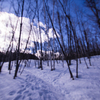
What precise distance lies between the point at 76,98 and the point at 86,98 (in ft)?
0.97

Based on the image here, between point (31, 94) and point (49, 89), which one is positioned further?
point (49, 89)

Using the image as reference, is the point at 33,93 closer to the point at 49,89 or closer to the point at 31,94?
the point at 31,94

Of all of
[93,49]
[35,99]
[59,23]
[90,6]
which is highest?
[90,6]

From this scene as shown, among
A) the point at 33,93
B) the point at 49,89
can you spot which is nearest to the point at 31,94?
the point at 33,93

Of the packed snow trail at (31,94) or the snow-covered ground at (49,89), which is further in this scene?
the snow-covered ground at (49,89)

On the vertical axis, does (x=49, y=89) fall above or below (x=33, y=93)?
below

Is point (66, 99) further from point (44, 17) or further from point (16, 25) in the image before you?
point (44, 17)

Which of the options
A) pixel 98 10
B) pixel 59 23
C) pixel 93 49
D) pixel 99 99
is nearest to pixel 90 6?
pixel 98 10

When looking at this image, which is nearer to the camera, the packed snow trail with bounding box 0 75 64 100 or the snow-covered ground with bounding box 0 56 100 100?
the packed snow trail with bounding box 0 75 64 100

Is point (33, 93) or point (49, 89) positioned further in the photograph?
point (49, 89)

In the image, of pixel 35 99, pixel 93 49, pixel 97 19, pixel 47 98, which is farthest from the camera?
pixel 93 49

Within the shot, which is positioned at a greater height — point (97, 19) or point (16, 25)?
point (97, 19)

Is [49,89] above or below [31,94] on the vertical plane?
below

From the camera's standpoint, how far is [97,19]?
6957mm
